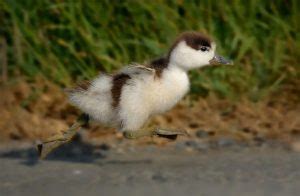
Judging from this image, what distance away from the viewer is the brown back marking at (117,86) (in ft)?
23.0

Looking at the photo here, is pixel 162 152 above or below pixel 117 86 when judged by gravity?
below

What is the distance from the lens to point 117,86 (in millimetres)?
7031

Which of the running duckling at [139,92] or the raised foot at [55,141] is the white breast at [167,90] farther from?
the raised foot at [55,141]

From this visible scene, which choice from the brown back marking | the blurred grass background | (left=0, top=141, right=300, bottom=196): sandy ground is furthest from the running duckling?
the blurred grass background

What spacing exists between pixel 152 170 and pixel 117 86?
56 centimetres

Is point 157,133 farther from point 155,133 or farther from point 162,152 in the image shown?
point 162,152

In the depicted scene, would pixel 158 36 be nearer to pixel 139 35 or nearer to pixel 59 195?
pixel 139 35

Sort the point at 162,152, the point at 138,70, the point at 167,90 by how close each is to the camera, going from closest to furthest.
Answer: the point at 138,70 < the point at 167,90 < the point at 162,152

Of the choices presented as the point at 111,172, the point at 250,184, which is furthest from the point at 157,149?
the point at 250,184

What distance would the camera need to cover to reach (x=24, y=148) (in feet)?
25.1

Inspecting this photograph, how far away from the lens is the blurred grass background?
8148 mm

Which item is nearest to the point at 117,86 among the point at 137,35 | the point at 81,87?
the point at 81,87

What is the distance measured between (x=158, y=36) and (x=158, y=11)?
18 centimetres

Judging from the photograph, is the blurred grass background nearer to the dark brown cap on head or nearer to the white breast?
the dark brown cap on head
